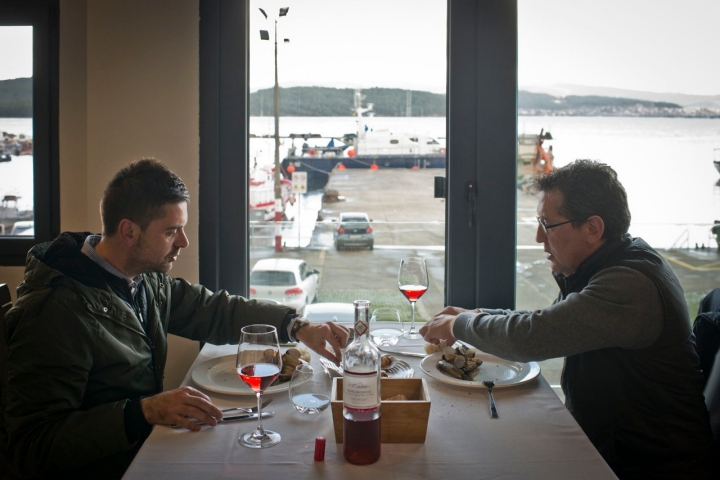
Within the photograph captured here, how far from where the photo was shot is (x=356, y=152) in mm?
2760

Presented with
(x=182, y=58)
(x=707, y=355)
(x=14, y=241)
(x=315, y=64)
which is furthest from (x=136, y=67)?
(x=707, y=355)

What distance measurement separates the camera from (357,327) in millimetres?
1325

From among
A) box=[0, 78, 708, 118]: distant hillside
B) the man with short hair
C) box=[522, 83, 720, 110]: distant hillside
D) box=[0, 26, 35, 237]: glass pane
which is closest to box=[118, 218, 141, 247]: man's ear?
the man with short hair

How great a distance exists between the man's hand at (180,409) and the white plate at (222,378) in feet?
0.58

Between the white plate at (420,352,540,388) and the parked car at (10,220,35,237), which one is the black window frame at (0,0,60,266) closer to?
the parked car at (10,220,35,237)

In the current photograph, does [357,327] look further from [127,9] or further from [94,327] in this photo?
[127,9]

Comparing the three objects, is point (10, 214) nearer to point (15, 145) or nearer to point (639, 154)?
point (15, 145)

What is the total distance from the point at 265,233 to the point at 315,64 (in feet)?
2.36

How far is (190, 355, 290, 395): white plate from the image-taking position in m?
1.64

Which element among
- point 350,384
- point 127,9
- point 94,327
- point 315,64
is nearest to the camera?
point 350,384

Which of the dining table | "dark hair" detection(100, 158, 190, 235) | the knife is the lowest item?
the dining table

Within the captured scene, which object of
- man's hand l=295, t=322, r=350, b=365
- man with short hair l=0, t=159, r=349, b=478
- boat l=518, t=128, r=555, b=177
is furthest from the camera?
boat l=518, t=128, r=555, b=177

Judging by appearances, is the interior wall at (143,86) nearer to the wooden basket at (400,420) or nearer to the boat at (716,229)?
the wooden basket at (400,420)

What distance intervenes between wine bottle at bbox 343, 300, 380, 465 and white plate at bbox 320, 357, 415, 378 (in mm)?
481
